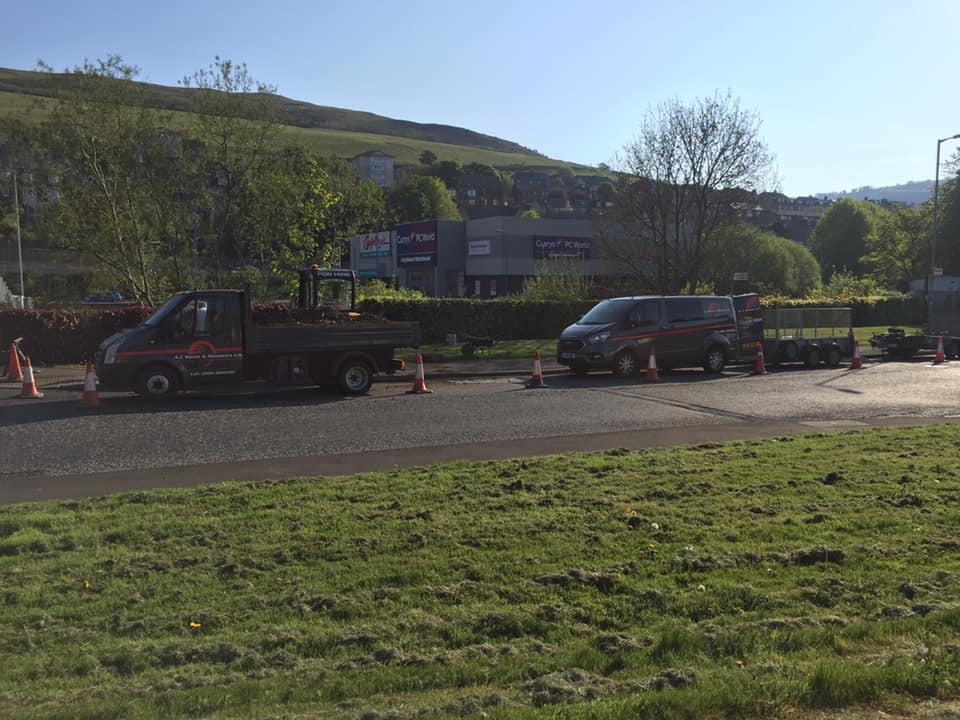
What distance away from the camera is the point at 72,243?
2484 centimetres

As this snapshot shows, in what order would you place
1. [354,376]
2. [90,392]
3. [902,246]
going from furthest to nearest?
1. [902,246]
2. [354,376]
3. [90,392]

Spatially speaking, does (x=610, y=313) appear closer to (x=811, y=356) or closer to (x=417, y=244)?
(x=811, y=356)

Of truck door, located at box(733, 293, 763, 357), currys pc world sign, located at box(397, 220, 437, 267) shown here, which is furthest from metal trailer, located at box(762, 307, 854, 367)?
currys pc world sign, located at box(397, 220, 437, 267)

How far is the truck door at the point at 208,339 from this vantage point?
1472 cm

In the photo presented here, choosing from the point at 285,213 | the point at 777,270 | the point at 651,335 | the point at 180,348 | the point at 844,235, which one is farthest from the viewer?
the point at 844,235

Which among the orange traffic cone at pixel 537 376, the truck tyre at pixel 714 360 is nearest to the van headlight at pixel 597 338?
the orange traffic cone at pixel 537 376

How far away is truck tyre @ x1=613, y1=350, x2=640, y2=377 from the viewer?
2000 cm

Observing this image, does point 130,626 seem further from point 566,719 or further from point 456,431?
point 456,431

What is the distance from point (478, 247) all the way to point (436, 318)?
3520 cm

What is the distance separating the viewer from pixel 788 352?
23734 mm

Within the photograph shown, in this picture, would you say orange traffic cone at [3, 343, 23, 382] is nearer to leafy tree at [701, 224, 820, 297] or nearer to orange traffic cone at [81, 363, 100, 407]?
orange traffic cone at [81, 363, 100, 407]

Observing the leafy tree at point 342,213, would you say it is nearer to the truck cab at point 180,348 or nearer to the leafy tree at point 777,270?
the truck cab at point 180,348

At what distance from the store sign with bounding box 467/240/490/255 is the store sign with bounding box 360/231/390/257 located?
8.92 m

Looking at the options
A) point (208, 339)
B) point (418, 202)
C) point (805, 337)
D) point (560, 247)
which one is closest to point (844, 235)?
point (560, 247)
